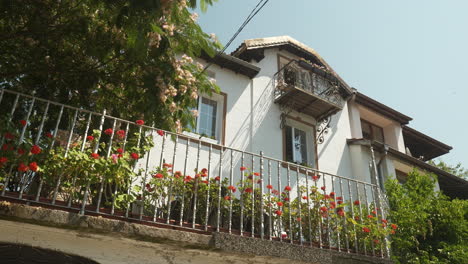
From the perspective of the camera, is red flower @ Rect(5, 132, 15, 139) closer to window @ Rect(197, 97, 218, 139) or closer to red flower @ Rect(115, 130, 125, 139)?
red flower @ Rect(115, 130, 125, 139)

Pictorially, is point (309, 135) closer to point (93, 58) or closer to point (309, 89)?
point (309, 89)

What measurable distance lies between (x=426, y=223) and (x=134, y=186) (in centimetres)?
787

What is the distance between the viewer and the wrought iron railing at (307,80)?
12133mm

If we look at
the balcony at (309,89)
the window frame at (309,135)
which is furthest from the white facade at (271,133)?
the balcony at (309,89)

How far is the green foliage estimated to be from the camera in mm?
9305

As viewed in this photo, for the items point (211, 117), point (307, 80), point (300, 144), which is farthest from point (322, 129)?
point (211, 117)

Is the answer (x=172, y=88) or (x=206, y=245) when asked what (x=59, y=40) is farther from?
(x=206, y=245)

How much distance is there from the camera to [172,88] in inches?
236

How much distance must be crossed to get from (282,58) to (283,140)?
3.08 metres

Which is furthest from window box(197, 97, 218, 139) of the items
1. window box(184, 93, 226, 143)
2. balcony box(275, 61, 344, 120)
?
balcony box(275, 61, 344, 120)

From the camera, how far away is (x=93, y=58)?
6.15 metres

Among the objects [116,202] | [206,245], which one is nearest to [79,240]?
[116,202]

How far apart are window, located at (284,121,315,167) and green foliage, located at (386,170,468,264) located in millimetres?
2273

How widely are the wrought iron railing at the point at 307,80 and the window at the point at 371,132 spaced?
3.32 meters
